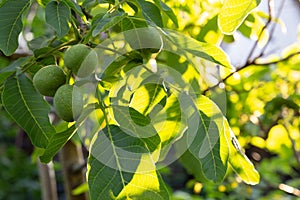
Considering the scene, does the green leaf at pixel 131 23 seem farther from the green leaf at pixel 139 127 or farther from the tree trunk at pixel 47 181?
the tree trunk at pixel 47 181

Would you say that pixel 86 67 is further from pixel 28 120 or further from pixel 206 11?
pixel 206 11

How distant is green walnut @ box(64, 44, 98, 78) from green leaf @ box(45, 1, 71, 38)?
3cm

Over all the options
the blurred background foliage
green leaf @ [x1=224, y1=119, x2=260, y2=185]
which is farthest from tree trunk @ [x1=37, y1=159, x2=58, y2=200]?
green leaf @ [x1=224, y1=119, x2=260, y2=185]

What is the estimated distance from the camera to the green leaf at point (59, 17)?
0.74 metres

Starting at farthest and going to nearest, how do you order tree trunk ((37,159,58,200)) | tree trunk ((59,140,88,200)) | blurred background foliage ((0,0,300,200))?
1. tree trunk ((37,159,58,200))
2. tree trunk ((59,140,88,200))
3. blurred background foliage ((0,0,300,200))

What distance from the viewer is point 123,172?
666mm

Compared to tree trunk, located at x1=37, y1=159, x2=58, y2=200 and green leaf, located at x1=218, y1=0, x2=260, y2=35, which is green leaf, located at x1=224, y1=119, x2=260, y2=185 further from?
tree trunk, located at x1=37, y1=159, x2=58, y2=200

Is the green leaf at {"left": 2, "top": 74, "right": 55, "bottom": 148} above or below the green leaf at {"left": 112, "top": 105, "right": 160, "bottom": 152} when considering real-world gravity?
below

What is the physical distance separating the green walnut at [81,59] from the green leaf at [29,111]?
0.13 m

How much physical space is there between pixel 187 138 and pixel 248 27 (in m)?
0.72

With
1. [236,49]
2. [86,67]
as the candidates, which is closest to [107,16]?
[86,67]

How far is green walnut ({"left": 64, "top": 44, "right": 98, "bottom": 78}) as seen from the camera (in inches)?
28.4

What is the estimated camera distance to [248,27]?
140cm

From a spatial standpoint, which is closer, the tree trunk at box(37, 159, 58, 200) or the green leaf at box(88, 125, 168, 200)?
the green leaf at box(88, 125, 168, 200)
